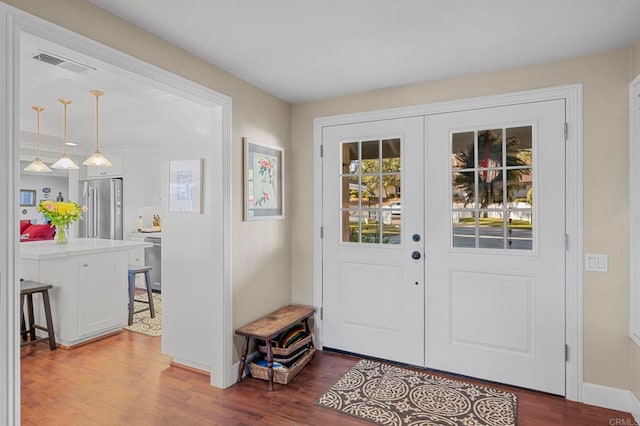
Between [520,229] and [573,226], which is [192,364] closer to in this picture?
[520,229]

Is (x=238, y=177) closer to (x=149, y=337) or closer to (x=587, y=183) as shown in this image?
(x=149, y=337)

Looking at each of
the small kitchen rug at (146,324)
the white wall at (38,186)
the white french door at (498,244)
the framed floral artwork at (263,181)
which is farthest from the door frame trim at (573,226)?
the white wall at (38,186)

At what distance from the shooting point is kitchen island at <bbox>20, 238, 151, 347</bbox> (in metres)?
3.53

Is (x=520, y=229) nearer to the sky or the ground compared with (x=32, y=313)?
nearer to the sky

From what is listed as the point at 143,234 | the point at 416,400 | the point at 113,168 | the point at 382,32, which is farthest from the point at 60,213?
the point at 416,400

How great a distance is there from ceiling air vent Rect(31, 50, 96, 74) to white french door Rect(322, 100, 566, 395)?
6.76 ft

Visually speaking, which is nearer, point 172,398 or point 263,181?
point 172,398

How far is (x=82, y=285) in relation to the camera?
11.9 ft

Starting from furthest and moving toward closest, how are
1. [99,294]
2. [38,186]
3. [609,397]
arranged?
[38,186] < [99,294] < [609,397]

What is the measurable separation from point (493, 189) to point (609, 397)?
62.6 inches

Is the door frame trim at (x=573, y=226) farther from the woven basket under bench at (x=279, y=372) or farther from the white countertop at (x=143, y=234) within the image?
the white countertop at (x=143, y=234)

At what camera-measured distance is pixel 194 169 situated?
3006 millimetres

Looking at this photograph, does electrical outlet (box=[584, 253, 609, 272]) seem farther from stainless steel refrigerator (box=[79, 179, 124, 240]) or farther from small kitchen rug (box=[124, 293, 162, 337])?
stainless steel refrigerator (box=[79, 179, 124, 240])

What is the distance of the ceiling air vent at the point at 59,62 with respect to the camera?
2.59 metres
